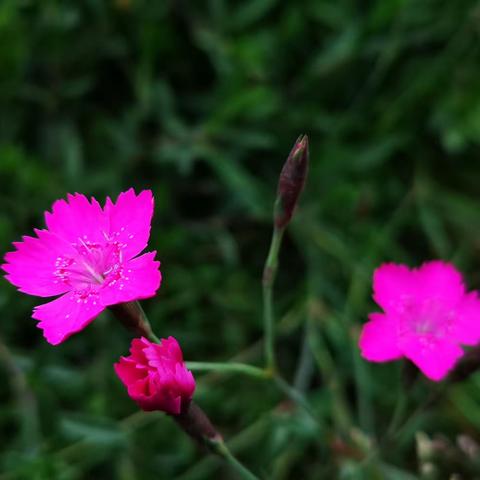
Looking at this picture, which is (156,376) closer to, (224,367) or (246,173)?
(224,367)

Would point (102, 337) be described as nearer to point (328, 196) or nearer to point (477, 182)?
point (328, 196)

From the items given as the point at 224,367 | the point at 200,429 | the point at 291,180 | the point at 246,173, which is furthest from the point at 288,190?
the point at 246,173

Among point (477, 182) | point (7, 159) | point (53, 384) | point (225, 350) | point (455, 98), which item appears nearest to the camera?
point (53, 384)

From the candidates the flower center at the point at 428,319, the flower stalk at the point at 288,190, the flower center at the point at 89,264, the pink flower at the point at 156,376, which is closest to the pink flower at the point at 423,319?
the flower center at the point at 428,319

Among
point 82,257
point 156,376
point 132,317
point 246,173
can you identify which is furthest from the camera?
point 246,173

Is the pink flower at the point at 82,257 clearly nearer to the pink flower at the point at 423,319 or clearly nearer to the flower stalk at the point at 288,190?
the flower stalk at the point at 288,190

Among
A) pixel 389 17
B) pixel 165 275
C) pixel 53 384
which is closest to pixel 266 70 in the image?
pixel 389 17
